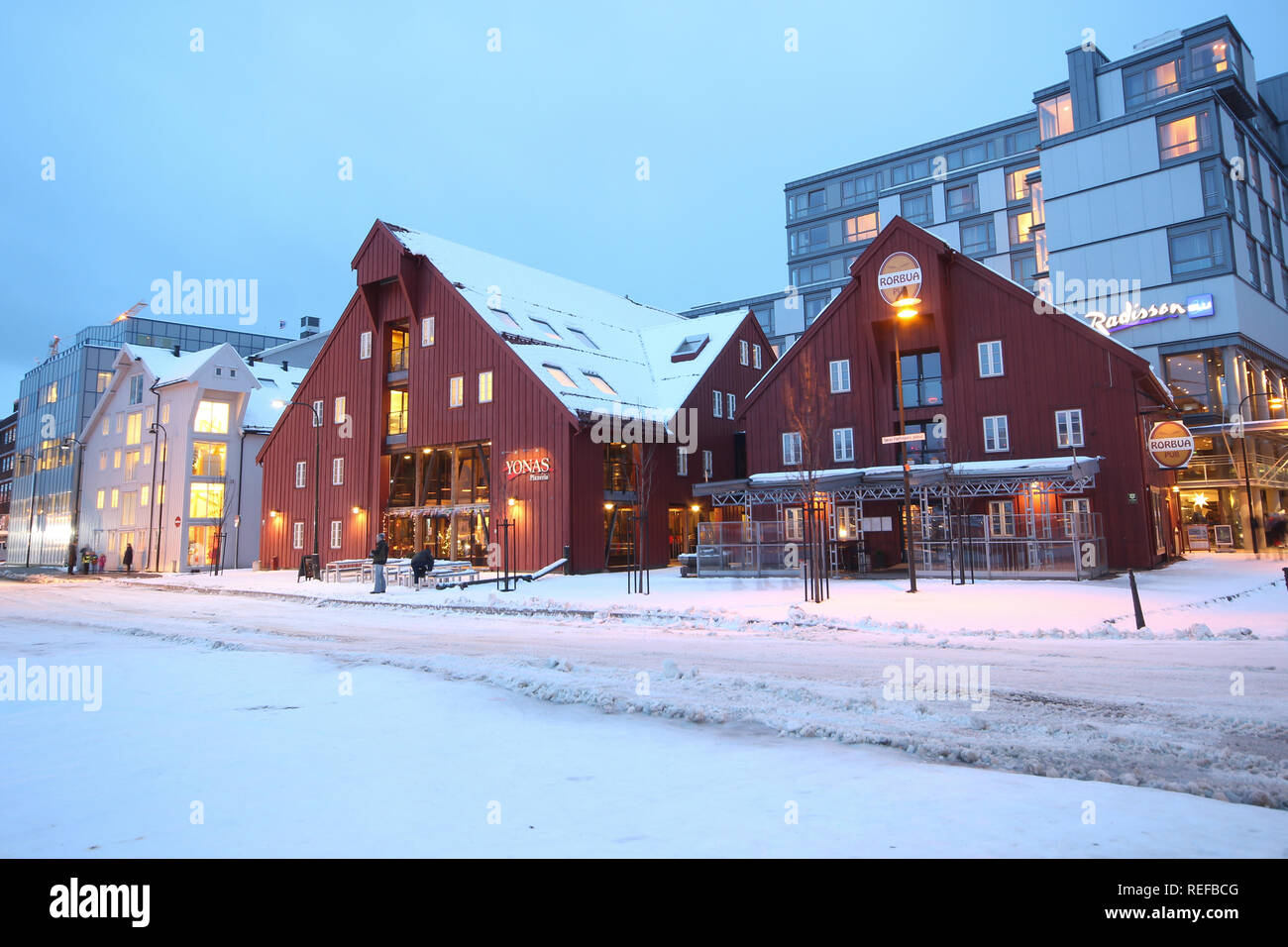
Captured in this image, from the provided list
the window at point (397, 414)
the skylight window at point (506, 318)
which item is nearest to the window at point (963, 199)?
the skylight window at point (506, 318)

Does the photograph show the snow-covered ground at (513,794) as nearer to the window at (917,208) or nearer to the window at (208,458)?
the window at (208,458)

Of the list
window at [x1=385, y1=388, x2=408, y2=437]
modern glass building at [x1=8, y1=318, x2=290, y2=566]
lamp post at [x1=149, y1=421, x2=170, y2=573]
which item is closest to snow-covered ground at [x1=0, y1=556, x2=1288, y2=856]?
window at [x1=385, y1=388, x2=408, y2=437]

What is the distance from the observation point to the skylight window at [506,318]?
126 ft

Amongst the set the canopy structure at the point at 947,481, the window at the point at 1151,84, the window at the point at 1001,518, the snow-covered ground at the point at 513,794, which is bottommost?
the snow-covered ground at the point at 513,794

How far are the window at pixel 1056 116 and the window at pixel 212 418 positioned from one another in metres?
59.6

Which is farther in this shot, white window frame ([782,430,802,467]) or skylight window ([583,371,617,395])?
skylight window ([583,371,617,395])

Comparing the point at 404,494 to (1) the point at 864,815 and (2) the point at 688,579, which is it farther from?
(1) the point at 864,815

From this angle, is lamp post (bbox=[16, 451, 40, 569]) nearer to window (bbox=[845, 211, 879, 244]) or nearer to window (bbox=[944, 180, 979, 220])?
window (bbox=[845, 211, 879, 244])

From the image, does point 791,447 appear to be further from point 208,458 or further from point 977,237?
point 977,237

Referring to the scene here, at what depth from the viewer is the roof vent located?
4480 cm

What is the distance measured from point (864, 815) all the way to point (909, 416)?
3223cm

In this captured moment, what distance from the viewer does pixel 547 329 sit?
41.2 meters

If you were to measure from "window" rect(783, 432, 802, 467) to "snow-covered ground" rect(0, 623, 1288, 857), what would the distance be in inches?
1139

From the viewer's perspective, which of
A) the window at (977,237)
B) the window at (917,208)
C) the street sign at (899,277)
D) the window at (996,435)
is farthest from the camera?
the window at (917,208)
